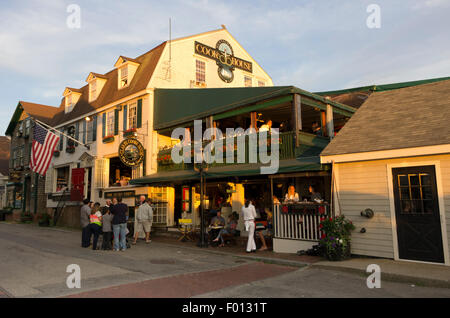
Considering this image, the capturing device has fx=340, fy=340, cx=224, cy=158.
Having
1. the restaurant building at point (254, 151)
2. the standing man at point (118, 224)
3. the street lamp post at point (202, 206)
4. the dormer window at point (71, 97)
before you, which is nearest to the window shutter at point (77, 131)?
the dormer window at point (71, 97)

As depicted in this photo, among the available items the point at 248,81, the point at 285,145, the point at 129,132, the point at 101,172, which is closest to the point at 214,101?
the point at 285,145

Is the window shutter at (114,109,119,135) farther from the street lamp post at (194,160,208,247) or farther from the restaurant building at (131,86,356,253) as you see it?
the street lamp post at (194,160,208,247)

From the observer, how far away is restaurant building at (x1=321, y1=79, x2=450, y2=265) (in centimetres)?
804

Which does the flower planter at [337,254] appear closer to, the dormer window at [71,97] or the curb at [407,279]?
the curb at [407,279]

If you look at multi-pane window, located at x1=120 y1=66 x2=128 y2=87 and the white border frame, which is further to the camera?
multi-pane window, located at x1=120 y1=66 x2=128 y2=87

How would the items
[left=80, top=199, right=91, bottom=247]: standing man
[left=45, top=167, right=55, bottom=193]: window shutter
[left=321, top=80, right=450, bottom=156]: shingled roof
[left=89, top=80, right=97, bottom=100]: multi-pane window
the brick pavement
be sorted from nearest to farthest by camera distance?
the brick pavement → [left=321, top=80, right=450, bottom=156]: shingled roof → [left=80, top=199, right=91, bottom=247]: standing man → [left=89, top=80, right=97, bottom=100]: multi-pane window → [left=45, top=167, right=55, bottom=193]: window shutter

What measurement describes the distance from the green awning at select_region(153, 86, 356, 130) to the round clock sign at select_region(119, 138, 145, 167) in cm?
130

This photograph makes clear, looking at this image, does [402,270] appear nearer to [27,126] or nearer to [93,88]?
[93,88]

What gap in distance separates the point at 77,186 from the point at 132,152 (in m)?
6.69

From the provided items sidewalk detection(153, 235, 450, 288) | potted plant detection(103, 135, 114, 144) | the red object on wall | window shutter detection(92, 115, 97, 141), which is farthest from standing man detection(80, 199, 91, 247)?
window shutter detection(92, 115, 97, 141)

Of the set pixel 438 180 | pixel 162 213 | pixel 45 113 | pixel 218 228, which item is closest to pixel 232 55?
pixel 162 213

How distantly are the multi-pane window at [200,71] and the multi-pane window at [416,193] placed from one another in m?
14.1

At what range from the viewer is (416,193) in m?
8.44

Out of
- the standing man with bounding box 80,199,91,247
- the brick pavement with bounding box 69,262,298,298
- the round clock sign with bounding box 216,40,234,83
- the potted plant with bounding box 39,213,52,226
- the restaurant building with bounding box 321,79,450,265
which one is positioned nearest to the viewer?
the brick pavement with bounding box 69,262,298,298
